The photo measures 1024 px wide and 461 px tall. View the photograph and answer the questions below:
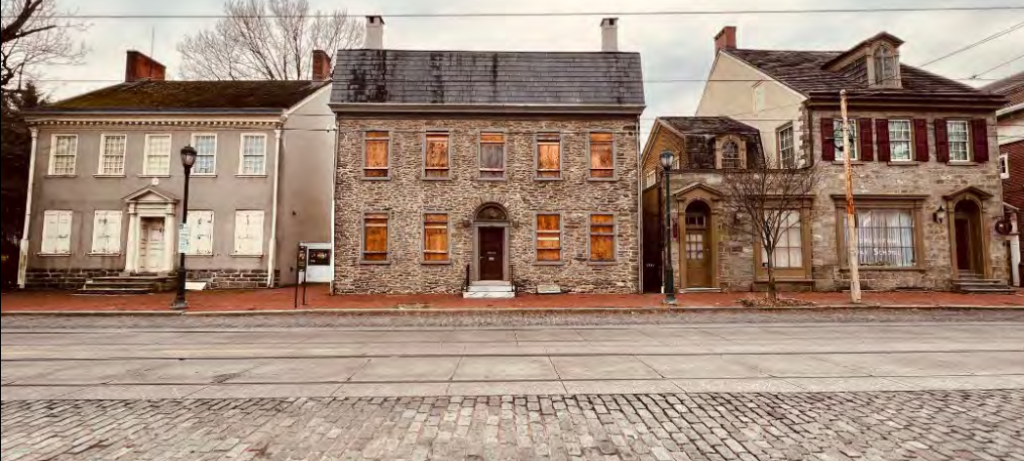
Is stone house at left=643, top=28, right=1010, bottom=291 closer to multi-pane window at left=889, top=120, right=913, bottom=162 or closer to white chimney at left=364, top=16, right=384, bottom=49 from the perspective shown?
multi-pane window at left=889, top=120, right=913, bottom=162

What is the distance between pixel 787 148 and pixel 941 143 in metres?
5.53

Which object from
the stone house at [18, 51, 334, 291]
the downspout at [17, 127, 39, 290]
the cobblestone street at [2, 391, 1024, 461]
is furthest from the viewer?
the stone house at [18, 51, 334, 291]

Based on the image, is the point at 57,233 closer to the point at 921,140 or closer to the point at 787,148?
the point at 787,148

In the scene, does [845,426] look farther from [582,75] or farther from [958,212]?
[958,212]

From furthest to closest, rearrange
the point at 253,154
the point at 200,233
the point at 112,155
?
the point at 253,154 → the point at 112,155 → the point at 200,233

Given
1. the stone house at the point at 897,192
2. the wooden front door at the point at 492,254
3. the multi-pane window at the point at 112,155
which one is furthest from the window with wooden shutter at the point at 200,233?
the stone house at the point at 897,192

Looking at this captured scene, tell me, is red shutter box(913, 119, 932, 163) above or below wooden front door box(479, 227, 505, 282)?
→ above

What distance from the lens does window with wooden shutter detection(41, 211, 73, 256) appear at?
787 inches

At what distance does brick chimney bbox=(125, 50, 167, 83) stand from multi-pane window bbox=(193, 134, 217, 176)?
26.1 ft

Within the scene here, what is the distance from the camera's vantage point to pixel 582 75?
20.0 metres

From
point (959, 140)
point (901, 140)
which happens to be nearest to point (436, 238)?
point (901, 140)

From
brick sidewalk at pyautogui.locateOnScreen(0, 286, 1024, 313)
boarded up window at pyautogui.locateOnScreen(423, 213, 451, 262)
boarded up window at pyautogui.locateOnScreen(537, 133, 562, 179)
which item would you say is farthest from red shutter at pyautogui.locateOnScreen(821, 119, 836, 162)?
boarded up window at pyautogui.locateOnScreen(423, 213, 451, 262)

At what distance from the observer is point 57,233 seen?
2008 cm

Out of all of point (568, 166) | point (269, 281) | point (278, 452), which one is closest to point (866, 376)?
point (278, 452)
